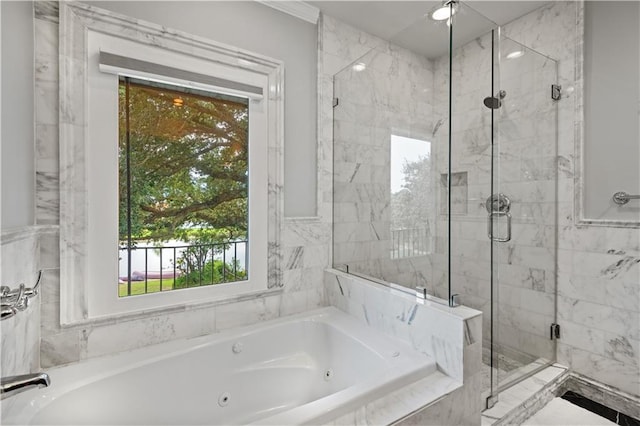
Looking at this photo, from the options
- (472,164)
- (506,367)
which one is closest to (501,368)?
(506,367)

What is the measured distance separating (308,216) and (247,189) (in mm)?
492

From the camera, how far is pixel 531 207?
2.15 meters

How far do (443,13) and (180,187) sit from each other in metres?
1.82

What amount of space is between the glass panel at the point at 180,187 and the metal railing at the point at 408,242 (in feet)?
3.60

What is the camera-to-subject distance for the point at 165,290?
5.82 feet

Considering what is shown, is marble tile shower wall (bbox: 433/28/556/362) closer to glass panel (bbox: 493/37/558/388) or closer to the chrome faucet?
glass panel (bbox: 493/37/558/388)

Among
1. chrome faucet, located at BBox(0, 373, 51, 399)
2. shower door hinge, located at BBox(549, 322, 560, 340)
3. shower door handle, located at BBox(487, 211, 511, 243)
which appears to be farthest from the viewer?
Result: shower door hinge, located at BBox(549, 322, 560, 340)

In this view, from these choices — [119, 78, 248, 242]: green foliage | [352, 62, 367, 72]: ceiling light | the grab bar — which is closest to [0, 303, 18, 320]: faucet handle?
[119, 78, 248, 242]: green foliage

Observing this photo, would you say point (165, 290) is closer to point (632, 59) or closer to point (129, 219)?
point (129, 219)

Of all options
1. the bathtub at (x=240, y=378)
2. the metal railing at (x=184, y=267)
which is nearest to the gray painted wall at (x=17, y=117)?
the metal railing at (x=184, y=267)

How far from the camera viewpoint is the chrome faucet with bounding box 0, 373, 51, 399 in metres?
0.77

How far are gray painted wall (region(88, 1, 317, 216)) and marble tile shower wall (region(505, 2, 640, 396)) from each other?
1.71 meters

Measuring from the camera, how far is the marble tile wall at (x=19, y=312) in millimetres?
1062

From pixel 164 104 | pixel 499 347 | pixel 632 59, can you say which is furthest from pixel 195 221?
pixel 632 59
